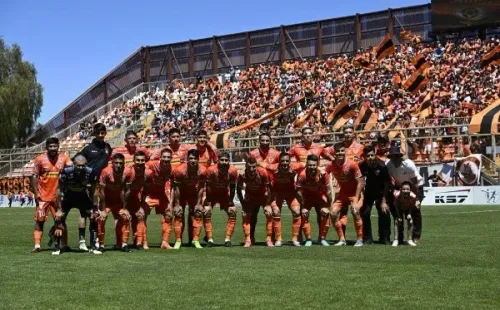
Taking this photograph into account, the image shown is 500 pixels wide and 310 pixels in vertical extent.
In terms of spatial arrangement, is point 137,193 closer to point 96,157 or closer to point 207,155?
point 96,157

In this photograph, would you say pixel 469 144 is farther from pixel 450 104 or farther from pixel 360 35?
pixel 360 35

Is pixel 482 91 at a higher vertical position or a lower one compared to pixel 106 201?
higher

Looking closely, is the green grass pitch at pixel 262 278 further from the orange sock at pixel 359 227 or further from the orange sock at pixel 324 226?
the orange sock at pixel 324 226

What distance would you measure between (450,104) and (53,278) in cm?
3092

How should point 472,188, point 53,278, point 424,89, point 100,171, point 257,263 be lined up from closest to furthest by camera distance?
point 53,278
point 257,263
point 100,171
point 472,188
point 424,89

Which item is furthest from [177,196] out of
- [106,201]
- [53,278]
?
[53,278]

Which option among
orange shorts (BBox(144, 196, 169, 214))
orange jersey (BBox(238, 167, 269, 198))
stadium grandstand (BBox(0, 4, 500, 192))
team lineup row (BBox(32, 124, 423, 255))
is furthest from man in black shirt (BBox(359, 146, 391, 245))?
stadium grandstand (BBox(0, 4, 500, 192))

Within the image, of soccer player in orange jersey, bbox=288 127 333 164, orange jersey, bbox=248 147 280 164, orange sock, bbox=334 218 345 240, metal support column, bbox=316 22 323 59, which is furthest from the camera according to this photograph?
→ metal support column, bbox=316 22 323 59

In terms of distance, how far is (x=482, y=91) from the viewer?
127 ft

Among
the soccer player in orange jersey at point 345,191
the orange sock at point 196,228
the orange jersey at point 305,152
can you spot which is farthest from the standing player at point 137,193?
the soccer player in orange jersey at point 345,191

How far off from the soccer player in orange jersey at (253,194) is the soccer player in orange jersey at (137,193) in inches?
74.6

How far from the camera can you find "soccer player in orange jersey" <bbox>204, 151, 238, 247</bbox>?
16438 millimetres

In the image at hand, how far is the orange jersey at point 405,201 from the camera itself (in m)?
15.6

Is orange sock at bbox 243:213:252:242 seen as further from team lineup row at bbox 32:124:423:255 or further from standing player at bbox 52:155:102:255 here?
standing player at bbox 52:155:102:255
